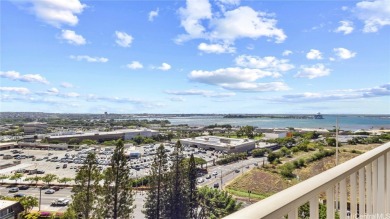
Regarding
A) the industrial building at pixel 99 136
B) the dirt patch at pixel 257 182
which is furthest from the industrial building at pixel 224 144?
the dirt patch at pixel 257 182

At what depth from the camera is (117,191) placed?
314 inches

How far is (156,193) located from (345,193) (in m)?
8.79

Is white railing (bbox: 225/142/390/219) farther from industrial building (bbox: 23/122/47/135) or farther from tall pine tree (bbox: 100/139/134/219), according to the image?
industrial building (bbox: 23/122/47/135)

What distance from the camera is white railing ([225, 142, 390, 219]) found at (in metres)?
0.37

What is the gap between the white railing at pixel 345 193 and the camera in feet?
1.21

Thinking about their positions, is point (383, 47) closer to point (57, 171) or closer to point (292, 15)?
point (292, 15)

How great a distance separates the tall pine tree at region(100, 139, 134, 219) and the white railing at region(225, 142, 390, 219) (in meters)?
7.81

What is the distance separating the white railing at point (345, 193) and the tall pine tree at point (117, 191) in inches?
307

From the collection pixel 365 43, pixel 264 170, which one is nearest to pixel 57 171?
pixel 264 170

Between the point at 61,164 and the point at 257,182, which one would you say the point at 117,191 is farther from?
the point at 61,164

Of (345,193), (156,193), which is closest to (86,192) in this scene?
(156,193)

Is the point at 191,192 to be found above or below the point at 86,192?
below

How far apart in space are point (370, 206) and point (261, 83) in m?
15.3

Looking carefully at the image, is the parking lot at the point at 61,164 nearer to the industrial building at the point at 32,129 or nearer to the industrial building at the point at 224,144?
the industrial building at the point at 224,144
